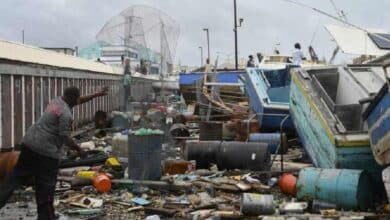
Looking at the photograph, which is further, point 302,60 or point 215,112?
point 302,60

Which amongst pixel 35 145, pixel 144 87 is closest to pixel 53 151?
pixel 35 145

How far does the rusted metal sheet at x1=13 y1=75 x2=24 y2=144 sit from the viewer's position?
12.3 metres

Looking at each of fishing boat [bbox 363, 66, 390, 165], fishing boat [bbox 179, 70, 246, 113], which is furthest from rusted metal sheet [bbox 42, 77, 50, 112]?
fishing boat [bbox 363, 66, 390, 165]

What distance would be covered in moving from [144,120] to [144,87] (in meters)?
13.1

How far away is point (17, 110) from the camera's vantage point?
41.1 ft

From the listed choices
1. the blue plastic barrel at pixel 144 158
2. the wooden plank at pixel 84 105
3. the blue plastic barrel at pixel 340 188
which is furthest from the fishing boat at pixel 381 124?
the wooden plank at pixel 84 105

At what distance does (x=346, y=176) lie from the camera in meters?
6.97

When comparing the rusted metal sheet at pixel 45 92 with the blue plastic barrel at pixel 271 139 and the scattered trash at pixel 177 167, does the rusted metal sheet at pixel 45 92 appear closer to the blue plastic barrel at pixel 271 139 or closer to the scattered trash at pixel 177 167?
the blue plastic barrel at pixel 271 139

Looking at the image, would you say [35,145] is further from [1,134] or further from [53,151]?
[1,134]

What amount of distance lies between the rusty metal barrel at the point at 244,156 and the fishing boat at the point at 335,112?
29.6 inches

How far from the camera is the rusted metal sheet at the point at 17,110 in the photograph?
40.4ft

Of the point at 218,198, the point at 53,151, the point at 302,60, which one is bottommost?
the point at 218,198

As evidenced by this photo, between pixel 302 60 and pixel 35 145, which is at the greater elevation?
pixel 302 60

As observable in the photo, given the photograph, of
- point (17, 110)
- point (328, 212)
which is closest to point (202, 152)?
point (328, 212)
